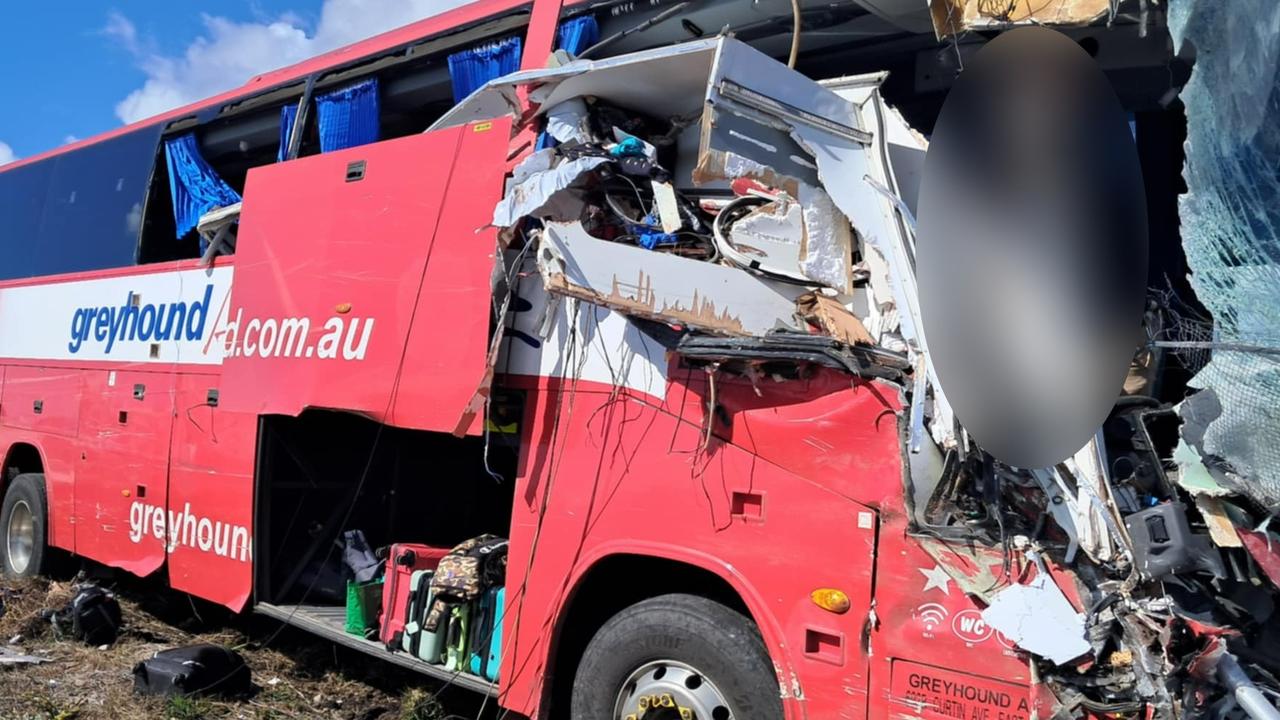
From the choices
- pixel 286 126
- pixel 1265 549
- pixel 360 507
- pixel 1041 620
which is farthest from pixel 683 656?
pixel 286 126

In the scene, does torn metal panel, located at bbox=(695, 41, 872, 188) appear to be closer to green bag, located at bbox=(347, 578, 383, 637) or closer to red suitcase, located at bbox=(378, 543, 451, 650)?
red suitcase, located at bbox=(378, 543, 451, 650)

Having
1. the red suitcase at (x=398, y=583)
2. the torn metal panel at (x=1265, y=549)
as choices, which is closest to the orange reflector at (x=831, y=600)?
the torn metal panel at (x=1265, y=549)

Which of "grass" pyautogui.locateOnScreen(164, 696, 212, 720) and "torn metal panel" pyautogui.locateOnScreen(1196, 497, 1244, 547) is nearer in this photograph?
"torn metal panel" pyautogui.locateOnScreen(1196, 497, 1244, 547)

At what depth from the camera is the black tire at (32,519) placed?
8602 mm

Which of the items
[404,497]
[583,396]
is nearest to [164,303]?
[404,497]

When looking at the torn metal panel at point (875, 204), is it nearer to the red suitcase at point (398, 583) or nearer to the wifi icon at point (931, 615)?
the wifi icon at point (931, 615)

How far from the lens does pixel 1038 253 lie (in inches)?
112

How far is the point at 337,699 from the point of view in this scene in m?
6.05

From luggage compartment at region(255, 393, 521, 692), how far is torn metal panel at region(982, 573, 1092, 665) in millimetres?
2647

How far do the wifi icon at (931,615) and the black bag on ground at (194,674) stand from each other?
14.5ft

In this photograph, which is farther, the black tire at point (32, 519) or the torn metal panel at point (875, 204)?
the black tire at point (32, 519)

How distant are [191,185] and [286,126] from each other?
137 centimetres

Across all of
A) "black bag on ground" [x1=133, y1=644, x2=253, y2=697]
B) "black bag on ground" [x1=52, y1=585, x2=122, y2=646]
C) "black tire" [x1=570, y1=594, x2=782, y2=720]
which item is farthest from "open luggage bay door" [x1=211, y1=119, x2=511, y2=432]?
"black bag on ground" [x1=52, y1=585, x2=122, y2=646]

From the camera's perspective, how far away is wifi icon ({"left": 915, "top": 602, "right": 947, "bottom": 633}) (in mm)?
3217
